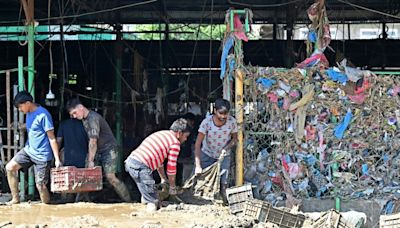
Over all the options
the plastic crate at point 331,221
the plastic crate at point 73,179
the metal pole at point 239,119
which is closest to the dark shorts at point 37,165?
the plastic crate at point 73,179

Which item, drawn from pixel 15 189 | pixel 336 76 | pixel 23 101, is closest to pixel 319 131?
pixel 336 76

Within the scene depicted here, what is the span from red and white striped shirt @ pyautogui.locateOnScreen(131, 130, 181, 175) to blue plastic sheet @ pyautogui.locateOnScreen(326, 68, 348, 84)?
9.05 feet

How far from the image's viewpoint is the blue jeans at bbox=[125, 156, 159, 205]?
27.4 feet

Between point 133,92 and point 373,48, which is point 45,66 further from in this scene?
point 373,48

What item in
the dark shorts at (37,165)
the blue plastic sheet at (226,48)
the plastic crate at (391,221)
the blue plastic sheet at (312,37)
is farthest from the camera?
the blue plastic sheet at (312,37)

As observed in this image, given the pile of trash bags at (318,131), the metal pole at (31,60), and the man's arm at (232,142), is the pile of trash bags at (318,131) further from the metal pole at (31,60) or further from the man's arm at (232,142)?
the metal pole at (31,60)

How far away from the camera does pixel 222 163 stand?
8859 millimetres

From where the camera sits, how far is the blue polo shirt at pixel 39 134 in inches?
341

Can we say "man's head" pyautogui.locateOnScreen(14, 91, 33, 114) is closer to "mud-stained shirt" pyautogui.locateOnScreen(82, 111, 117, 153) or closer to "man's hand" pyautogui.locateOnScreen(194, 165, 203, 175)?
"mud-stained shirt" pyautogui.locateOnScreen(82, 111, 117, 153)

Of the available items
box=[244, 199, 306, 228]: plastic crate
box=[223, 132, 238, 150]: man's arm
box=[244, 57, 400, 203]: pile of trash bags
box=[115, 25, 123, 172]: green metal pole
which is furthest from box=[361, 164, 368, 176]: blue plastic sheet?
box=[115, 25, 123, 172]: green metal pole

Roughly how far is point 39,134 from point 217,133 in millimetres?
2702

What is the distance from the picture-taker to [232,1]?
1419 centimetres

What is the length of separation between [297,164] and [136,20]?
8845 millimetres

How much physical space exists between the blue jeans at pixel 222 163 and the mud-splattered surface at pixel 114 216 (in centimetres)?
46
